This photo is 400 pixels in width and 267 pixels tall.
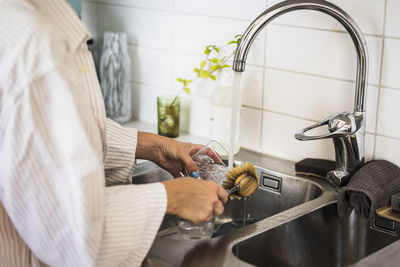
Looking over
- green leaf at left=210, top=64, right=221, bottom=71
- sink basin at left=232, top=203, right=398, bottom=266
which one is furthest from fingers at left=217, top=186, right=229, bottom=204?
green leaf at left=210, top=64, right=221, bottom=71

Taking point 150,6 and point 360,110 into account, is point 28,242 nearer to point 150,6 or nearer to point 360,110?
point 360,110

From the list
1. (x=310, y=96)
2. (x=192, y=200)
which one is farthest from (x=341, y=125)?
(x=192, y=200)

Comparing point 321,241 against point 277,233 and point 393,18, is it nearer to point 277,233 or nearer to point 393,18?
point 277,233

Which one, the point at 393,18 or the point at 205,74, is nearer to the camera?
the point at 393,18

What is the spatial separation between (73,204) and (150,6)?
1.01m

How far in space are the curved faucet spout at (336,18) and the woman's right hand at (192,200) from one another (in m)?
0.31

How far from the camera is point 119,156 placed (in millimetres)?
1231

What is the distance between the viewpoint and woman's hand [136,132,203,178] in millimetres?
1293

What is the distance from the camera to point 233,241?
1038 mm

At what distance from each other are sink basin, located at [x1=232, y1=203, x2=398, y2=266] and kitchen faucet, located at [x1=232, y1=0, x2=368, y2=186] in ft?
0.31

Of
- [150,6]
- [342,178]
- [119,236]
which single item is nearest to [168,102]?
[150,6]

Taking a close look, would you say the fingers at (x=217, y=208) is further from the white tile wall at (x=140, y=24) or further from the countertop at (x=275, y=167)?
the white tile wall at (x=140, y=24)

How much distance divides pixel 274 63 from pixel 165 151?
0.37 meters

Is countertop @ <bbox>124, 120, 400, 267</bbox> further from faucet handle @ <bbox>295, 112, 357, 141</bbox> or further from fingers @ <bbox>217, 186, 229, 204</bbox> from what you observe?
faucet handle @ <bbox>295, 112, 357, 141</bbox>
